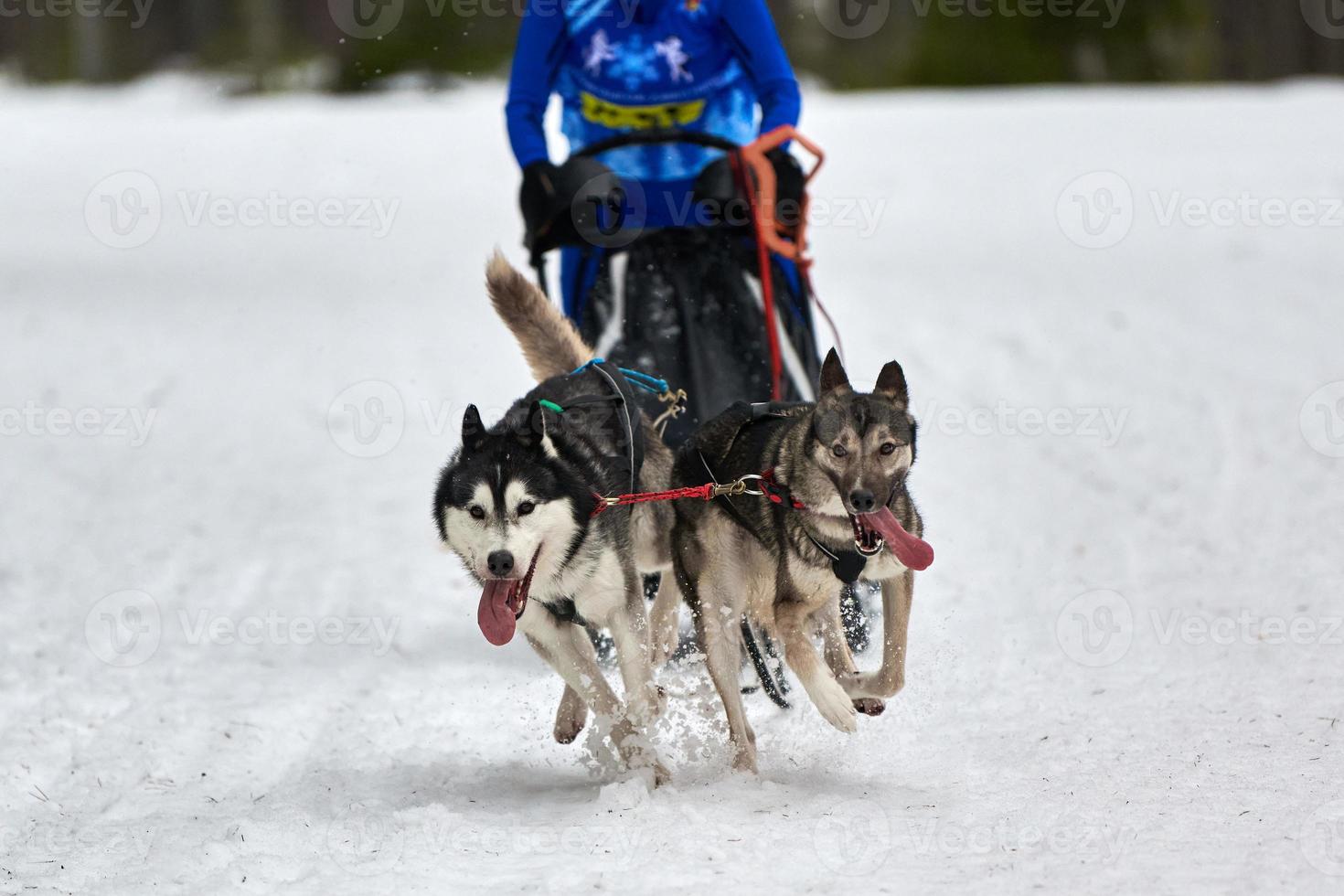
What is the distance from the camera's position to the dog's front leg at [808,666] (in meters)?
3.44

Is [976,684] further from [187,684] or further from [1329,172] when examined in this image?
[1329,172]

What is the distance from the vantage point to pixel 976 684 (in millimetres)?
4535

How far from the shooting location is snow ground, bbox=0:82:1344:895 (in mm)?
3139

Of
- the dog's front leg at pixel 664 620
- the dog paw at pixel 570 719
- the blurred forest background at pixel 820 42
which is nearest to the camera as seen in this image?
the dog paw at pixel 570 719

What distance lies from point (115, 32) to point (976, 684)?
1956 cm

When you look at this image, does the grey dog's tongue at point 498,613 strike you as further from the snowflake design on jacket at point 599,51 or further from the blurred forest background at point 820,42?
the blurred forest background at point 820,42

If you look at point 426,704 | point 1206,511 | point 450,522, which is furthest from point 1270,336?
point 450,522

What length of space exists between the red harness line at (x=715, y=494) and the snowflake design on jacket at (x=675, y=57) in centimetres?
145

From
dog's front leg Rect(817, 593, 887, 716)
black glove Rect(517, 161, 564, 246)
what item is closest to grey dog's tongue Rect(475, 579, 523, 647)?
dog's front leg Rect(817, 593, 887, 716)

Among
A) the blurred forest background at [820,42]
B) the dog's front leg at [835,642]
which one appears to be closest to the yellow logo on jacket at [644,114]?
the dog's front leg at [835,642]

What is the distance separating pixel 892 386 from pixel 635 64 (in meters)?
1.64

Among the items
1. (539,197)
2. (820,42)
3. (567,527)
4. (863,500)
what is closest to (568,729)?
(567,527)

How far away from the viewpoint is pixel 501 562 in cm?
331

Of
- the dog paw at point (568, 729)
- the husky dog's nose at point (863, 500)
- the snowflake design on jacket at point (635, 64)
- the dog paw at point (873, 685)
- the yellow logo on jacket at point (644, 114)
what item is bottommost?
the dog paw at point (568, 729)
